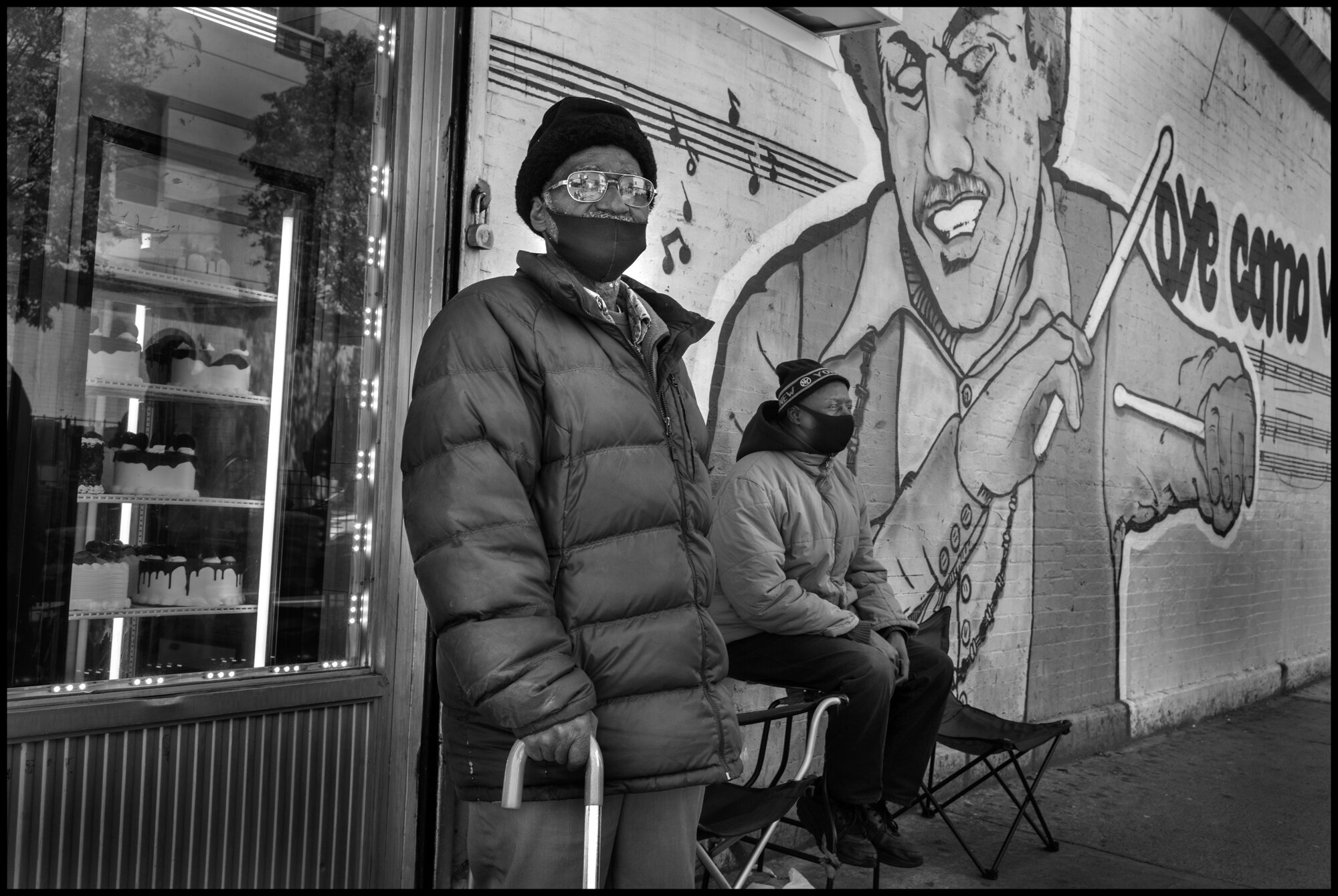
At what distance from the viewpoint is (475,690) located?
2.11 m

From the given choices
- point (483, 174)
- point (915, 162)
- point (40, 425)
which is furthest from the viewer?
point (915, 162)

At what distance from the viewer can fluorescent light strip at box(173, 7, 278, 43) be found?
350 cm

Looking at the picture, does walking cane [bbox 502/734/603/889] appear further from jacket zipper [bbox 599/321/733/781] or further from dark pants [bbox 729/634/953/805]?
dark pants [bbox 729/634/953/805]

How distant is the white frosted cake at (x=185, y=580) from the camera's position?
3.41 meters

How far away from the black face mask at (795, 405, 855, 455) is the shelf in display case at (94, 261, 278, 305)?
6.17ft

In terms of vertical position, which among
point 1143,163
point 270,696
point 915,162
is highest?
point 1143,163

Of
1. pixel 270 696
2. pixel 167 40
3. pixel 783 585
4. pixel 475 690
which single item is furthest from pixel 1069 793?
pixel 167 40

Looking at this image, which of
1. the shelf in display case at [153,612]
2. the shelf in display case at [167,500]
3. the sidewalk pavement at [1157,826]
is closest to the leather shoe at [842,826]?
the sidewalk pavement at [1157,826]

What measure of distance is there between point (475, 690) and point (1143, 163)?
269 inches

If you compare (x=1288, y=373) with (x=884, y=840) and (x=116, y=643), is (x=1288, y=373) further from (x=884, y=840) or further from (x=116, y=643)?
(x=116, y=643)

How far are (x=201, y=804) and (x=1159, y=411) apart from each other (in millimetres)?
6605

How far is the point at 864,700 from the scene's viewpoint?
154 inches

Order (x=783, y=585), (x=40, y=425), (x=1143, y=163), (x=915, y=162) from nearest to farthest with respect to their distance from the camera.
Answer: (x=40, y=425)
(x=783, y=585)
(x=915, y=162)
(x=1143, y=163)

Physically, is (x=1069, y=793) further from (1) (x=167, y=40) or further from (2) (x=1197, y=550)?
(1) (x=167, y=40)
